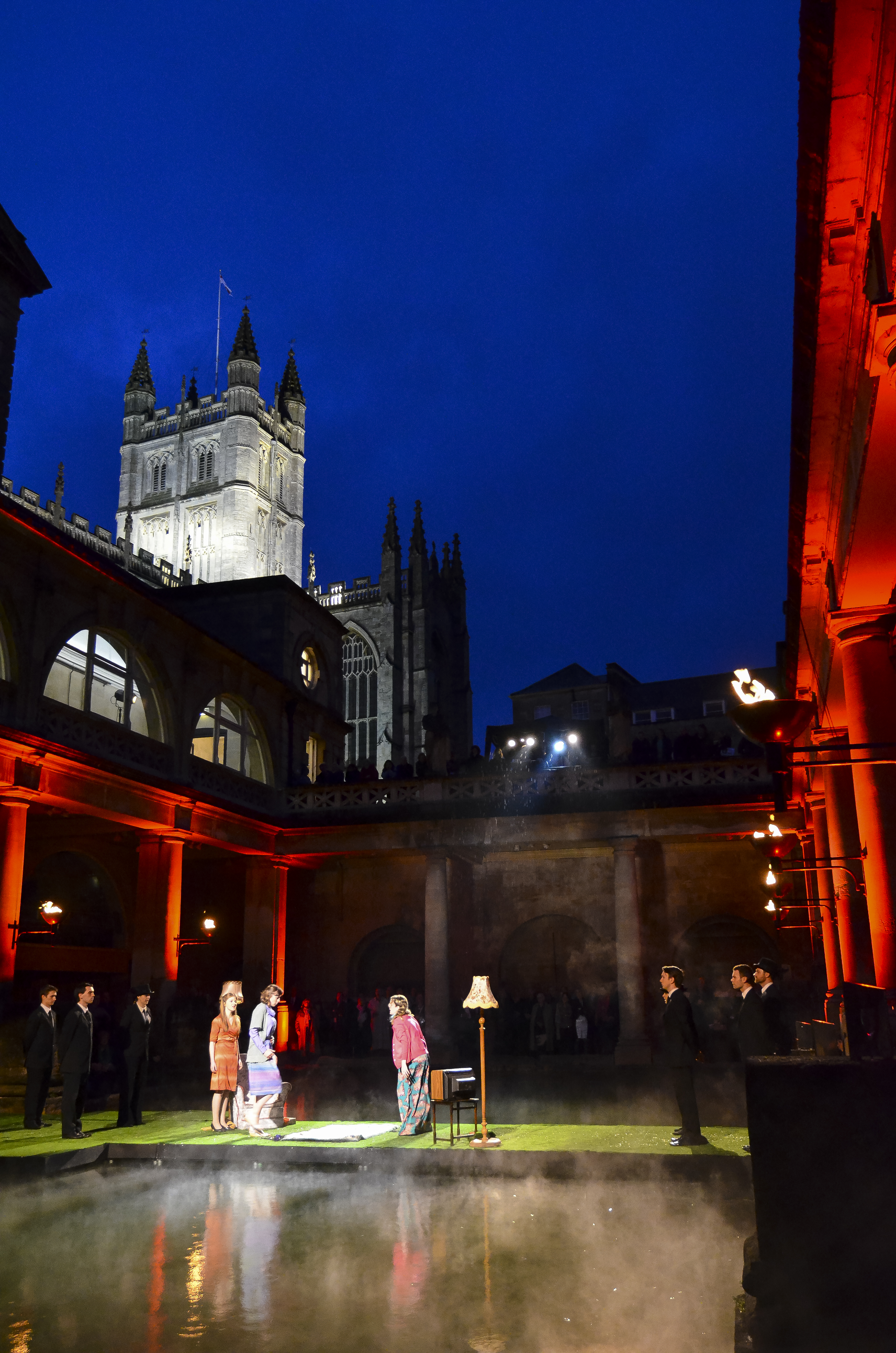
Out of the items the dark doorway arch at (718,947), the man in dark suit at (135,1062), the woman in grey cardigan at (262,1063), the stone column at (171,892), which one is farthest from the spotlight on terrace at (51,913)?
the dark doorway arch at (718,947)

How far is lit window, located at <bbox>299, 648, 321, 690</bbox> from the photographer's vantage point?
3142 centimetres

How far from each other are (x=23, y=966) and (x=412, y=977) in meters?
10.8

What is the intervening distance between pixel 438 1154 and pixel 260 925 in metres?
16.3

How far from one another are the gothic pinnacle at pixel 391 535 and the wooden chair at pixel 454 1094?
51.9m

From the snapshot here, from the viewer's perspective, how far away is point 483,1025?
11.5m

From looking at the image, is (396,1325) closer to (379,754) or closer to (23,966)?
(23,966)

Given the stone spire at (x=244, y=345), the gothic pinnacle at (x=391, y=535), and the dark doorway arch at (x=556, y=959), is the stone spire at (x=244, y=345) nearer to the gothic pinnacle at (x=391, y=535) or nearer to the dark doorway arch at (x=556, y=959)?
the gothic pinnacle at (x=391, y=535)

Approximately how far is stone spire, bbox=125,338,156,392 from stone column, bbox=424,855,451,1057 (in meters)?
73.0

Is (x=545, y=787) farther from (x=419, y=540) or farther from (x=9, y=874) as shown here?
(x=419, y=540)

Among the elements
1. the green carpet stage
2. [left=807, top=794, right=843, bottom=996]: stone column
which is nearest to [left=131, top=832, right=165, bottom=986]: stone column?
the green carpet stage

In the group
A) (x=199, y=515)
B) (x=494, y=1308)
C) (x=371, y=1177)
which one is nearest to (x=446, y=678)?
(x=199, y=515)

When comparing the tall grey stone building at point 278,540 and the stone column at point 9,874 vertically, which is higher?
the tall grey stone building at point 278,540

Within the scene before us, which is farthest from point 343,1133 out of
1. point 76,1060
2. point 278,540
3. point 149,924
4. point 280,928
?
point 278,540

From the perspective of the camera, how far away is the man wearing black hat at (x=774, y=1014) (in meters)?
9.86
